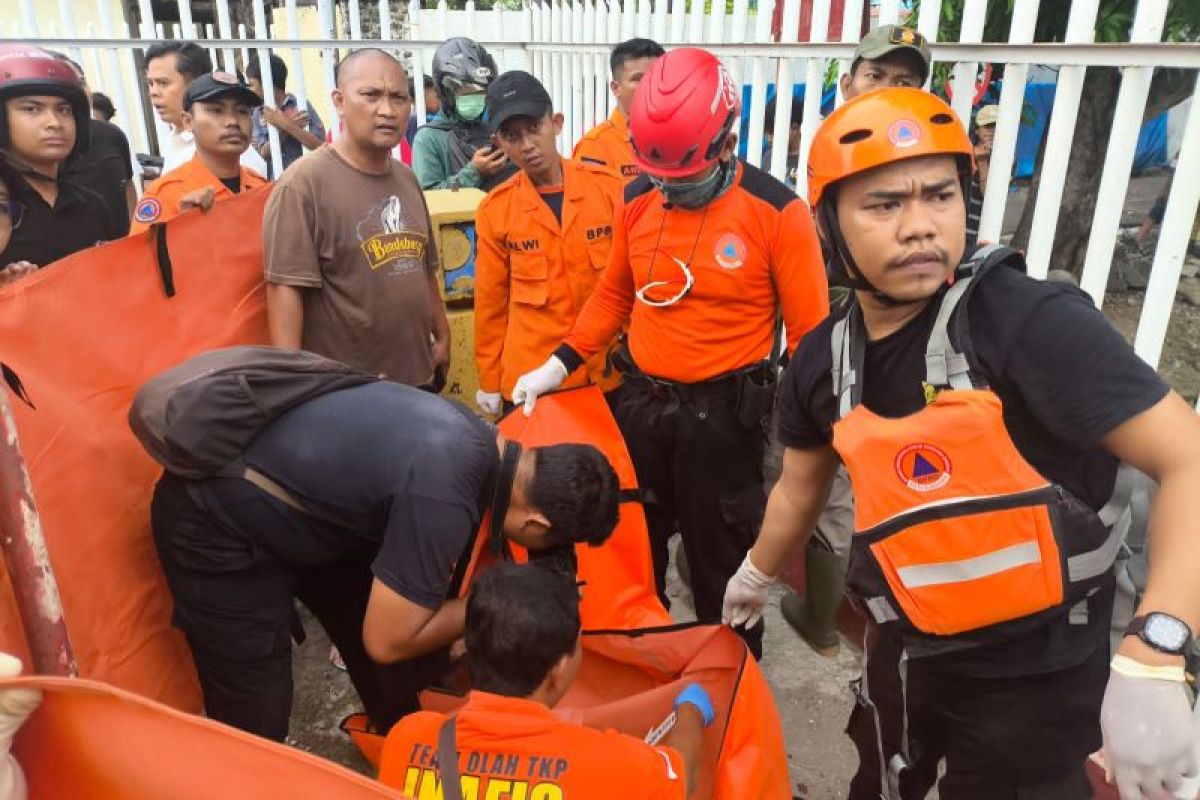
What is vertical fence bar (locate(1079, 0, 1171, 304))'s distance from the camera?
225 centimetres

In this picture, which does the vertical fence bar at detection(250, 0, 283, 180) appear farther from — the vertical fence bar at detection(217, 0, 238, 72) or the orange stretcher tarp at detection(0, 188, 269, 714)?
the orange stretcher tarp at detection(0, 188, 269, 714)

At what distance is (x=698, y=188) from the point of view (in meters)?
2.65

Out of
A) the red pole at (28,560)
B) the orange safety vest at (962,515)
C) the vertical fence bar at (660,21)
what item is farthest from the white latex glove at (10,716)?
the vertical fence bar at (660,21)

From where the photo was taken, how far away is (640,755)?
163cm

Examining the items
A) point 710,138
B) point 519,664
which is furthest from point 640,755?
point 710,138

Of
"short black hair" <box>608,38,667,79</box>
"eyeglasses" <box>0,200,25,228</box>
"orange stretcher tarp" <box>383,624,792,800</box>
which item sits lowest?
"orange stretcher tarp" <box>383,624,792,800</box>

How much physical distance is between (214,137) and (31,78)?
649mm

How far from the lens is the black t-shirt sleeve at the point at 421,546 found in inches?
77.6

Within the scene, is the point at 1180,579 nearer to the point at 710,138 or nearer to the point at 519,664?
the point at 519,664

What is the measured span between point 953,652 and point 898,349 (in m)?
0.61

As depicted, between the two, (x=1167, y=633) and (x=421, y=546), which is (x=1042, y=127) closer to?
(x=1167, y=633)

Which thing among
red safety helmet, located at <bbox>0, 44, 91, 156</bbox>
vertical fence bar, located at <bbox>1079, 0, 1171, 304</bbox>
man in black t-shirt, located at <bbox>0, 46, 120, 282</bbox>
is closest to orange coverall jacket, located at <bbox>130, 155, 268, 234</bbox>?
man in black t-shirt, located at <bbox>0, 46, 120, 282</bbox>

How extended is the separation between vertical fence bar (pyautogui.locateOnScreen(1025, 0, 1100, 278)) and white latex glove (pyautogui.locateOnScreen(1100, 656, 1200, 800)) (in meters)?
1.68

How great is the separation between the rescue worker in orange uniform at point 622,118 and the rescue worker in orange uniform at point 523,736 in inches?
114
